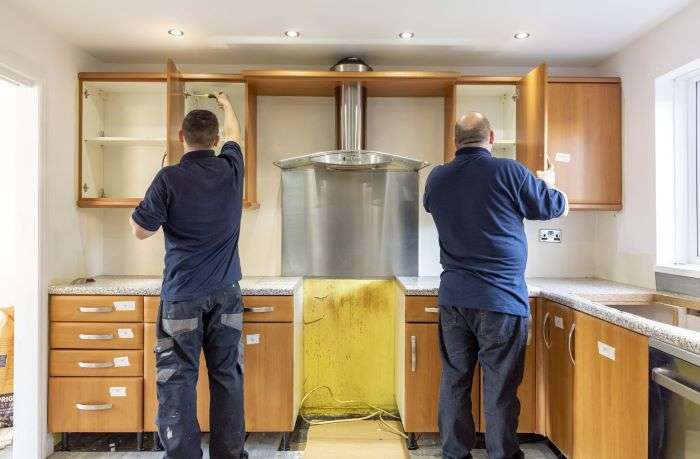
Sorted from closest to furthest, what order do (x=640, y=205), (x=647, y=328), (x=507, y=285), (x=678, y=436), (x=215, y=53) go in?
(x=678, y=436) → (x=647, y=328) → (x=507, y=285) → (x=640, y=205) → (x=215, y=53)

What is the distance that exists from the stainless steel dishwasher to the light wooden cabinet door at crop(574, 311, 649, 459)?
0.03 metres

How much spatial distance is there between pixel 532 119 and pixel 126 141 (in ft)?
7.58

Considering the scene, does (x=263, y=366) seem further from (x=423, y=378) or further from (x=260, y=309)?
(x=423, y=378)

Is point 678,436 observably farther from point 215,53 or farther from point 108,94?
point 108,94

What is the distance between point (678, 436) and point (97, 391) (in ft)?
7.85

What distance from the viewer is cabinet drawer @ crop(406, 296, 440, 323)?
2186 mm

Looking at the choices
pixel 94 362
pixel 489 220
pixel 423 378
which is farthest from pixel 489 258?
pixel 94 362

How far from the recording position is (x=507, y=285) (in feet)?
5.58

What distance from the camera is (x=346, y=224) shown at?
2.73 meters

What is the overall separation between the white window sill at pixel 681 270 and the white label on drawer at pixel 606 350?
0.67 m

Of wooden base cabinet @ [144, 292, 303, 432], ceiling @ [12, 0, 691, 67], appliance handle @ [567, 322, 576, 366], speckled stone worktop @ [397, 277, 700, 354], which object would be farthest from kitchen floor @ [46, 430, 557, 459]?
ceiling @ [12, 0, 691, 67]

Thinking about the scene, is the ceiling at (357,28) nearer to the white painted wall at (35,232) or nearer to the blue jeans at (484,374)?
the white painted wall at (35,232)

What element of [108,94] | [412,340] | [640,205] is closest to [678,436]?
[412,340]

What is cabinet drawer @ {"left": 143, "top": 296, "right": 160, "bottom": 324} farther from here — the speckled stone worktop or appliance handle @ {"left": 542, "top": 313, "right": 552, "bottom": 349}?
appliance handle @ {"left": 542, "top": 313, "right": 552, "bottom": 349}
